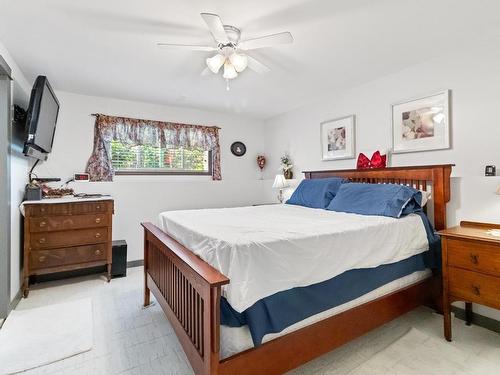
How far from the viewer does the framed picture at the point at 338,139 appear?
11.5 feet

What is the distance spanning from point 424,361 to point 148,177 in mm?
3886

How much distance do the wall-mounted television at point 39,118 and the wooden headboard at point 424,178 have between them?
11.0 ft

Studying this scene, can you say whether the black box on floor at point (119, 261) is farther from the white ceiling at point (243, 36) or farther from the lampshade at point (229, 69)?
the lampshade at point (229, 69)

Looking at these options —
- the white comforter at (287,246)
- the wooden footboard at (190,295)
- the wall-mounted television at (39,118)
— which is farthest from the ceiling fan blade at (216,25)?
the wall-mounted television at (39,118)

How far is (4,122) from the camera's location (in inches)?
94.1

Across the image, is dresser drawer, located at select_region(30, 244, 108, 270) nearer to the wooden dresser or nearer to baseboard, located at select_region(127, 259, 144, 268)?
the wooden dresser

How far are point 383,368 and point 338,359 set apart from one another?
274 mm

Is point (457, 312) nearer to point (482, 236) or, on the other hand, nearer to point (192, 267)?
point (482, 236)

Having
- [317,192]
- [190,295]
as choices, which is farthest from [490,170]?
[190,295]

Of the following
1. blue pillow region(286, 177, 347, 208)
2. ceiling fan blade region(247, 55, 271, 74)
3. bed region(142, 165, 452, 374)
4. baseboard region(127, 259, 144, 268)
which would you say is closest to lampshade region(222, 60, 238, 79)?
ceiling fan blade region(247, 55, 271, 74)

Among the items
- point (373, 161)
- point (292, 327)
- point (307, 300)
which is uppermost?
point (373, 161)

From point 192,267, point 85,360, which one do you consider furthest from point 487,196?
point 85,360

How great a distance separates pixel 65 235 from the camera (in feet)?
10.1

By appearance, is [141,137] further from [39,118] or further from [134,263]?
[134,263]
